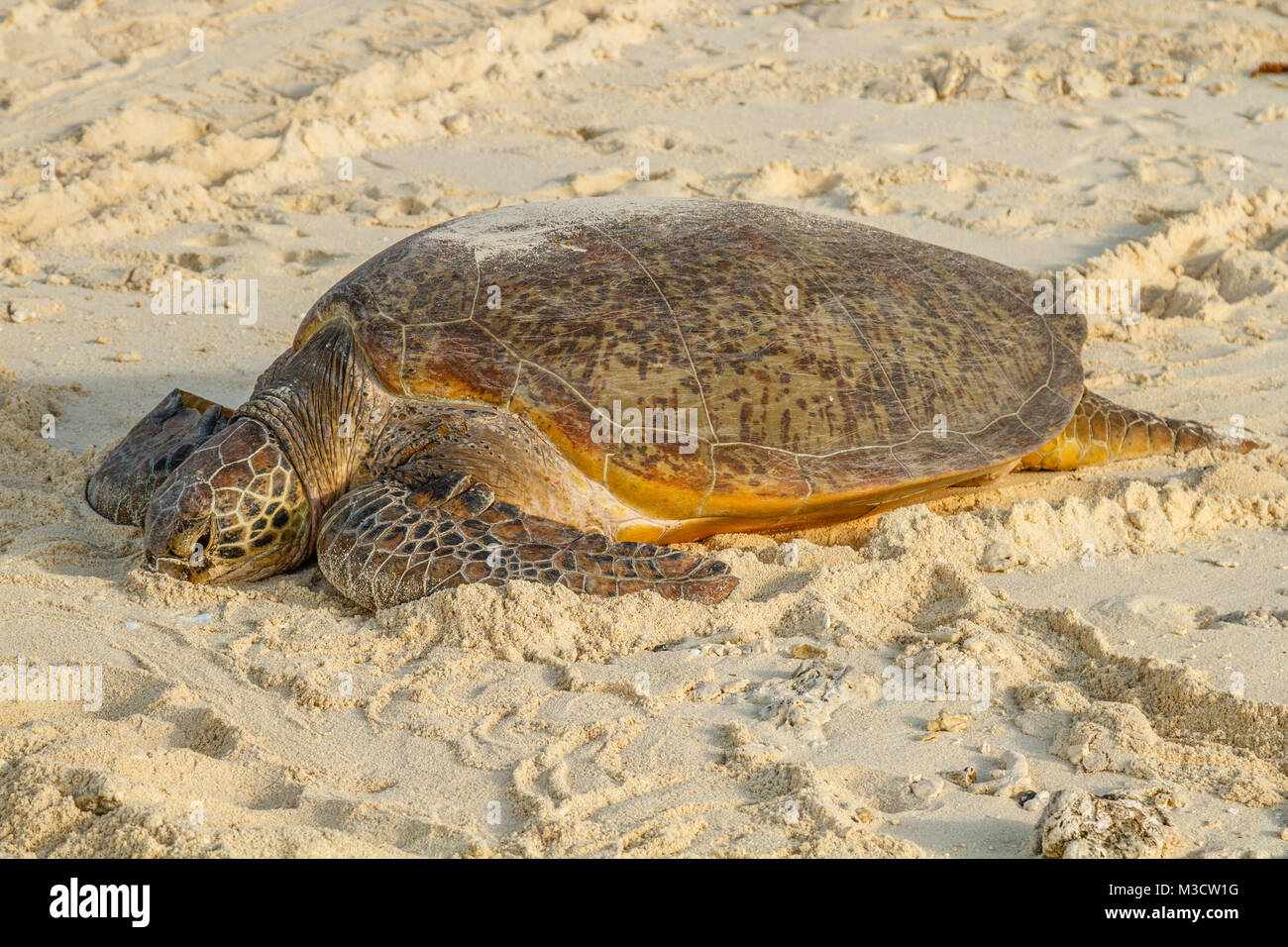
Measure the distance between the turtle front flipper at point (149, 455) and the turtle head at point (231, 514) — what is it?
354 mm

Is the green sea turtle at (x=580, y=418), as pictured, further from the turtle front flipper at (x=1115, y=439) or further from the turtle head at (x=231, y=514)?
the turtle front flipper at (x=1115, y=439)

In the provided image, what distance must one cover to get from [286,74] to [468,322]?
5813mm

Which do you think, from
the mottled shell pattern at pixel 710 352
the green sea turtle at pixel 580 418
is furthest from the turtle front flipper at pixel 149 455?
the mottled shell pattern at pixel 710 352

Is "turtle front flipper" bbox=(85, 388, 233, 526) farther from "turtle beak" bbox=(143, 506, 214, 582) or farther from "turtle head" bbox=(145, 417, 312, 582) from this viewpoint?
"turtle beak" bbox=(143, 506, 214, 582)

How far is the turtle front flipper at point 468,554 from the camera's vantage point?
10.7 feet

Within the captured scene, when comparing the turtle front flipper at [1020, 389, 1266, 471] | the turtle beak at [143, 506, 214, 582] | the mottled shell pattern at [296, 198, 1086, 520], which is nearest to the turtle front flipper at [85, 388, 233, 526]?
the turtle beak at [143, 506, 214, 582]

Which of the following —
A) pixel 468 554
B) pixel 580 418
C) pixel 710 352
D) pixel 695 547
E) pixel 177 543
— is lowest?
pixel 695 547

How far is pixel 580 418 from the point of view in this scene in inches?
142

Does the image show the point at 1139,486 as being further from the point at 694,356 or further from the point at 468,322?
the point at 468,322

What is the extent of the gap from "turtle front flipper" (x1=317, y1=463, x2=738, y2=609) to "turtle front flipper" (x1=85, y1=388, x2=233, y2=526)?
0.87m

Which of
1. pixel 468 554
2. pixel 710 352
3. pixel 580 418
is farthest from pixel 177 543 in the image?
pixel 710 352

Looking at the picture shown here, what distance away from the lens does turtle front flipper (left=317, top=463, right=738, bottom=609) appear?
10.7ft

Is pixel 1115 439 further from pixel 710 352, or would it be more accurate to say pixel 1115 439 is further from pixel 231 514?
pixel 231 514

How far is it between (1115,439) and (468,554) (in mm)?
2666
